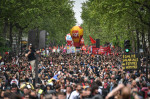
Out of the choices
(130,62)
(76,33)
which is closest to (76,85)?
(130,62)

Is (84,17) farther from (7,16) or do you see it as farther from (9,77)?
(9,77)

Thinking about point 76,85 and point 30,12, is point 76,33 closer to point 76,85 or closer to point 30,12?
point 30,12

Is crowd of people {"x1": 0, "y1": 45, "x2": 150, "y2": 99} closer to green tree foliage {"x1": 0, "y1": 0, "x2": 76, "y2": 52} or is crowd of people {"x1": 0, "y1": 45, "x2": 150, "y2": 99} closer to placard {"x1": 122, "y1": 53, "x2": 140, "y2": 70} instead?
placard {"x1": 122, "y1": 53, "x2": 140, "y2": 70}

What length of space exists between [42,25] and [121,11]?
22.8 metres

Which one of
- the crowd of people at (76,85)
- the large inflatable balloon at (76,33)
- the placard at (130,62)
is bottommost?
the crowd of people at (76,85)

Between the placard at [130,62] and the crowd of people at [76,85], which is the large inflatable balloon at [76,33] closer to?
the crowd of people at [76,85]

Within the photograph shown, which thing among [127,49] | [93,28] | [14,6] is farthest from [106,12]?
[93,28]

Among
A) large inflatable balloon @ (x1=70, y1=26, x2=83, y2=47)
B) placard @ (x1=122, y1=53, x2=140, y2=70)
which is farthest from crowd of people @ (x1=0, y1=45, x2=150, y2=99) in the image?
large inflatable balloon @ (x1=70, y1=26, x2=83, y2=47)

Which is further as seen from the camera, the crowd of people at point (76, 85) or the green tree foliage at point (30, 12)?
the green tree foliage at point (30, 12)

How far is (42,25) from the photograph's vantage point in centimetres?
4428

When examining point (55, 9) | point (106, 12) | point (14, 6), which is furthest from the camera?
point (55, 9)

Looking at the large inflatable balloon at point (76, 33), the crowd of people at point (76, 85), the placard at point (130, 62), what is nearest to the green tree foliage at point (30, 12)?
the large inflatable balloon at point (76, 33)

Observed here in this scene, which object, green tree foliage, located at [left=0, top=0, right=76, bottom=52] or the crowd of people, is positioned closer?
the crowd of people

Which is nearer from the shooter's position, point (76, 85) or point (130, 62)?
point (76, 85)
